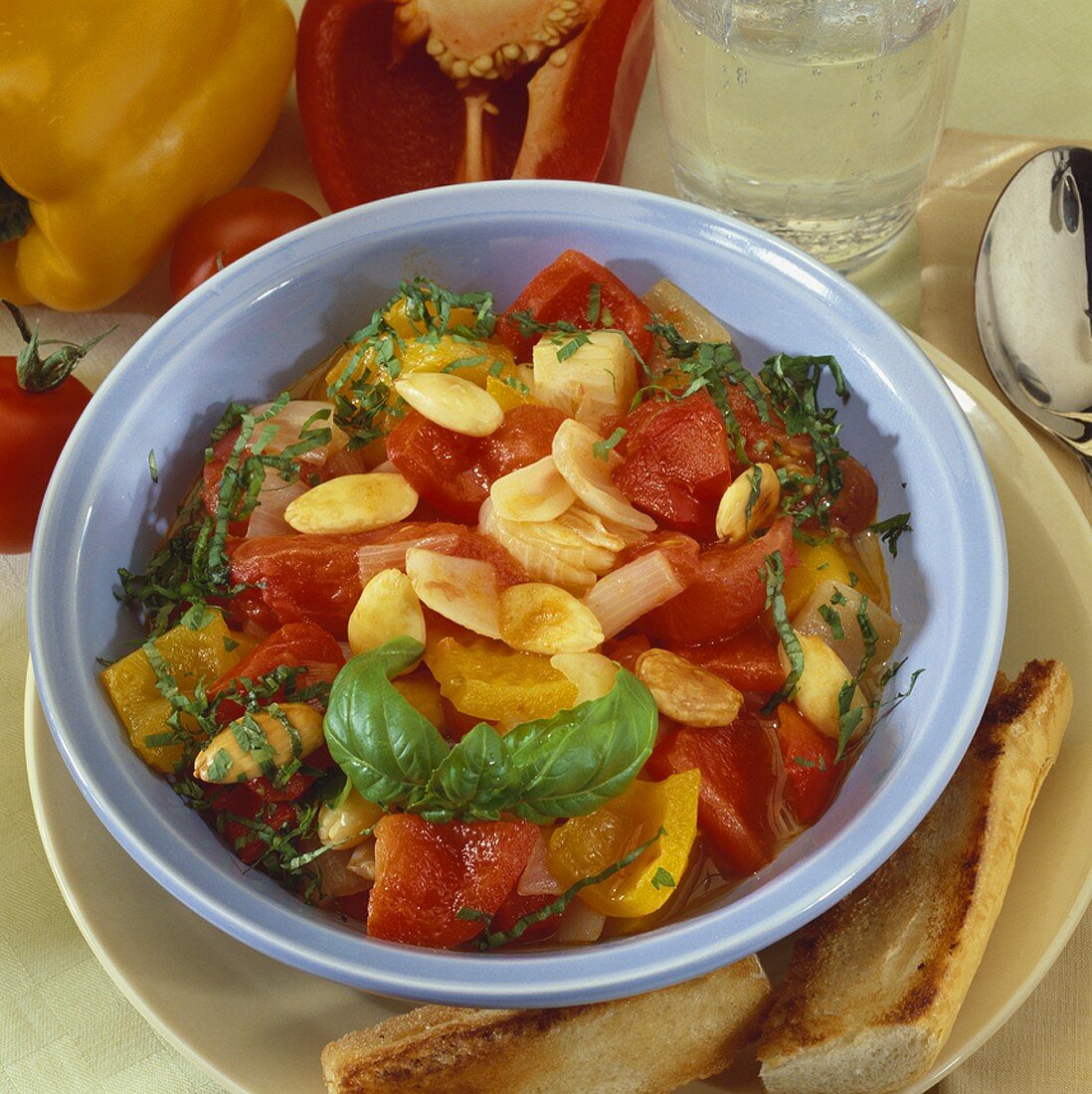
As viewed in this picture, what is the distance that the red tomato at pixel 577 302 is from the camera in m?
2.41

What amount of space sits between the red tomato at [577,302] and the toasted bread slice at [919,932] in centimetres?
95

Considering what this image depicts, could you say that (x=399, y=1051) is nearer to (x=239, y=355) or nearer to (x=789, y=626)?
(x=789, y=626)

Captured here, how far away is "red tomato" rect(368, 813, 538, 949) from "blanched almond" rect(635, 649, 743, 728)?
29 centimetres

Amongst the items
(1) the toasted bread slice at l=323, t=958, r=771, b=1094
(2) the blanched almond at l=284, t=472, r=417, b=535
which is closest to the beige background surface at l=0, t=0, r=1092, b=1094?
(1) the toasted bread slice at l=323, t=958, r=771, b=1094

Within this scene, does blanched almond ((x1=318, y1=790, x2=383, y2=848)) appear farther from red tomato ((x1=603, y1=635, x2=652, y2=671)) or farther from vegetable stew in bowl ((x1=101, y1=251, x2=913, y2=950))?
red tomato ((x1=603, y1=635, x2=652, y2=671))

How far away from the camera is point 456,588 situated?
1.98 metres

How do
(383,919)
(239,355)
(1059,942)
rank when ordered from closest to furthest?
(383,919)
(1059,942)
(239,355)

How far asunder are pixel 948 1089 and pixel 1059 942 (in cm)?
33

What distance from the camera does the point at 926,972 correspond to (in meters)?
1.88

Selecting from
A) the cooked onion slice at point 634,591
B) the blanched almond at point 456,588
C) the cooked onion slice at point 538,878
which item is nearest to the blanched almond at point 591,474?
the cooked onion slice at point 634,591

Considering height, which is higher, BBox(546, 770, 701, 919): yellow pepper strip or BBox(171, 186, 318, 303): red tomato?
BBox(171, 186, 318, 303): red tomato

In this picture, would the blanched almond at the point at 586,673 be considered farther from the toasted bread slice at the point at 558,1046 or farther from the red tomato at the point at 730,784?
the toasted bread slice at the point at 558,1046

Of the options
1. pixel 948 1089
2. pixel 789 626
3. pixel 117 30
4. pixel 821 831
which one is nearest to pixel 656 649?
pixel 789 626

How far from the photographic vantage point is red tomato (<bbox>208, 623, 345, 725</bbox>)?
6.49ft
